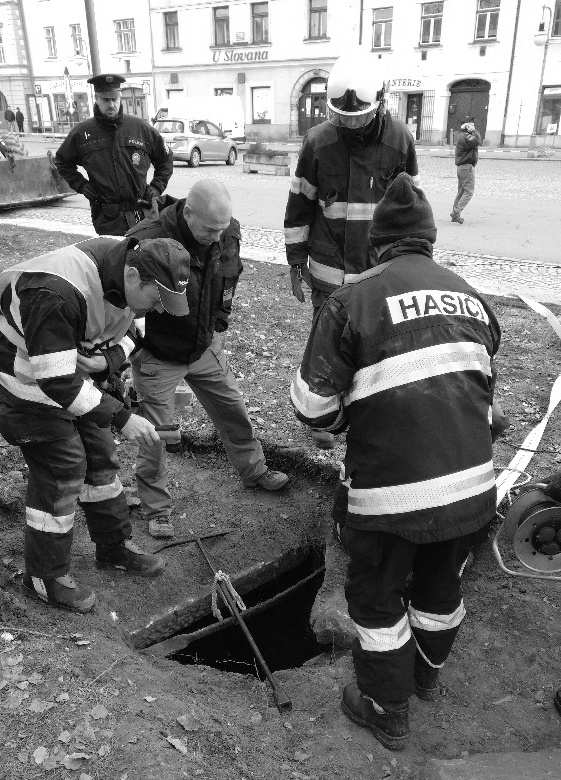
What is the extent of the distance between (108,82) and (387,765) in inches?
202

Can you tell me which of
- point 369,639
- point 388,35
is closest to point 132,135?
point 369,639

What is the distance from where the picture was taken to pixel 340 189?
3.74m

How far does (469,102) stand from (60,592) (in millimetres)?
32756

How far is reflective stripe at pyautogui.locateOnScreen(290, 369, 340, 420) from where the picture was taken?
2254 millimetres

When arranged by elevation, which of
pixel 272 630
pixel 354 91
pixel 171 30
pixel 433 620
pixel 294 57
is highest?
pixel 171 30

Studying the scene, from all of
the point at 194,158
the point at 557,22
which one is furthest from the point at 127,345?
the point at 557,22

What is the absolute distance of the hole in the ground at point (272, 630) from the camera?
364 centimetres

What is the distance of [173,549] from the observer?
12.2ft

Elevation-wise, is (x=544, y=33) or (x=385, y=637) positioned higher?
(x=544, y=33)

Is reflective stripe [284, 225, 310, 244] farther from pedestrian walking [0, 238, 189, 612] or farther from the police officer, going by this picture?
the police officer

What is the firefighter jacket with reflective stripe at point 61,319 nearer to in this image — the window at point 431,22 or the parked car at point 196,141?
the parked car at point 196,141

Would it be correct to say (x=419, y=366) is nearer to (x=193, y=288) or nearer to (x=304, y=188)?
(x=193, y=288)

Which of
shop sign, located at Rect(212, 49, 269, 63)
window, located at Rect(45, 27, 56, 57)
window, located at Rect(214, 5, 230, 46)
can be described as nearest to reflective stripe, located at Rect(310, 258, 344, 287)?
shop sign, located at Rect(212, 49, 269, 63)

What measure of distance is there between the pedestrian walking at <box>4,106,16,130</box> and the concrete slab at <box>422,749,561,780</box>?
109ft
